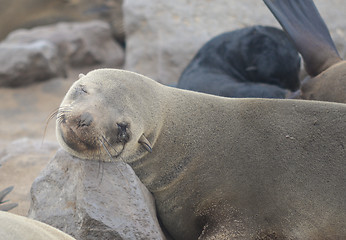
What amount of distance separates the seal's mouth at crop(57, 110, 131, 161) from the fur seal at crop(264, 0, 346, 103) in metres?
1.89

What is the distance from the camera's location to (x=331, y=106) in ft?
9.48

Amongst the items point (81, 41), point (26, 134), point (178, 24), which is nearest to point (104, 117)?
point (26, 134)

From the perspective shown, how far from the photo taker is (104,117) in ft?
8.45

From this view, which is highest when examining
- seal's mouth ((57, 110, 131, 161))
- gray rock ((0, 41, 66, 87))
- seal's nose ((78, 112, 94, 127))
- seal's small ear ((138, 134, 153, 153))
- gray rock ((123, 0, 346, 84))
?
seal's nose ((78, 112, 94, 127))

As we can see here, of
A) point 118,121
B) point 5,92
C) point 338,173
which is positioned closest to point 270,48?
point 338,173

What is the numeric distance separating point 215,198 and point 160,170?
1.23 ft

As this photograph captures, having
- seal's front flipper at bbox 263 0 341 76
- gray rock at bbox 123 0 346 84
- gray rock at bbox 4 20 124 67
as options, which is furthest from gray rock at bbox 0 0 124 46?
seal's front flipper at bbox 263 0 341 76

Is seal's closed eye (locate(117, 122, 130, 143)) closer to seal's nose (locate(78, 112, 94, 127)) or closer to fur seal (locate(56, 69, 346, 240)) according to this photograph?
fur seal (locate(56, 69, 346, 240))

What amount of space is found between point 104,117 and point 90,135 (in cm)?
12

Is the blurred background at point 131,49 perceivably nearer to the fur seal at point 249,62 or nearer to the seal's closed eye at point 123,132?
the fur seal at point 249,62

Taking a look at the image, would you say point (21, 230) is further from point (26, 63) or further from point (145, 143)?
point (26, 63)

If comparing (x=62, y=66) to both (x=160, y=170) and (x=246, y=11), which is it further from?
(x=160, y=170)

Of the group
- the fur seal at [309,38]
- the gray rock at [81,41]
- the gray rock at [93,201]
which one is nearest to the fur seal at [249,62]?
the fur seal at [309,38]

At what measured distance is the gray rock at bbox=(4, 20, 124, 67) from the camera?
8.72 metres
